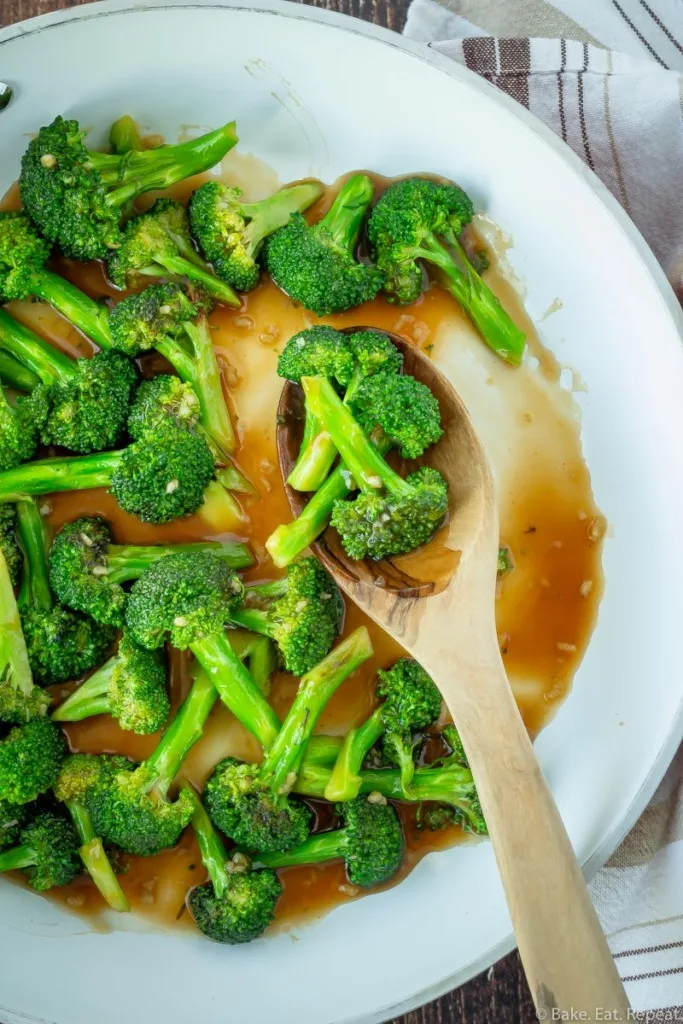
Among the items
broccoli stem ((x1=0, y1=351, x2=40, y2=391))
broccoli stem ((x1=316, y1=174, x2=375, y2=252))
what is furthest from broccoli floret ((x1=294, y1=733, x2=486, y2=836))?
broccoli stem ((x1=316, y1=174, x2=375, y2=252))

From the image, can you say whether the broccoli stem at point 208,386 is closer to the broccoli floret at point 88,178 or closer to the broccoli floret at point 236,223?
the broccoli floret at point 236,223

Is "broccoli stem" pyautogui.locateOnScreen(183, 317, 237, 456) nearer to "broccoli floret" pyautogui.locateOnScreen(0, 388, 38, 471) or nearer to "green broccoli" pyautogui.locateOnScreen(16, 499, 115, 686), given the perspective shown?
"broccoli floret" pyautogui.locateOnScreen(0, 388, 38, 471)

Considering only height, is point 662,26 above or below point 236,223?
above

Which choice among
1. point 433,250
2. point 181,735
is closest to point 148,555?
point 181,735

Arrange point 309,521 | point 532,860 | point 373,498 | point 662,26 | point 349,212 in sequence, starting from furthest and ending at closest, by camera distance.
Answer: point 662,26, point 349,212, point 309,521, point 373,498, point 532,860

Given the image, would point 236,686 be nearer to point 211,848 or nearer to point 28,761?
point 211,848

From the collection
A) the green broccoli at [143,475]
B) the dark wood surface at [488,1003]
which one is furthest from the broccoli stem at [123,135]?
the dark wood surface at [488,1003]
